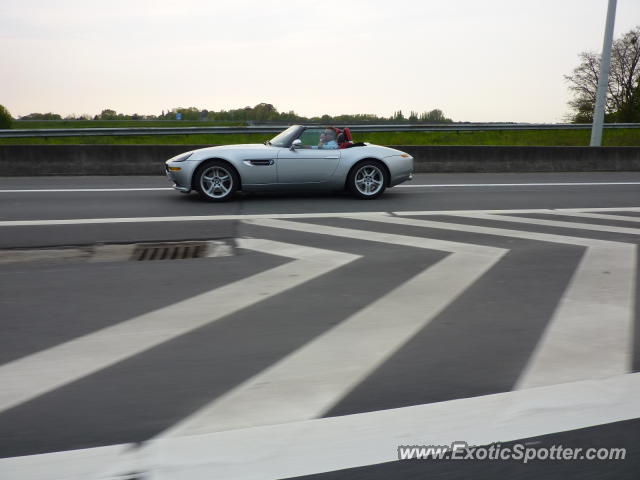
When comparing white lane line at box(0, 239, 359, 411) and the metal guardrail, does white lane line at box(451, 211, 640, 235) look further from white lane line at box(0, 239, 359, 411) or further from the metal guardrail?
the metal guardrail

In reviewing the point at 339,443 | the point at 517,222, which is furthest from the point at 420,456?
the point at 517,222

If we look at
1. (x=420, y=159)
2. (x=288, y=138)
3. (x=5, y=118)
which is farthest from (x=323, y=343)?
(x=5, y=118)

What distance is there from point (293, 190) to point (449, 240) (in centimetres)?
407

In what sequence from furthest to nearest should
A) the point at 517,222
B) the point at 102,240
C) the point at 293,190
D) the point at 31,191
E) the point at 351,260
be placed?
the point at 31,191
the point at 293,190
the point at 517,222
the point at 102,240
the point at 351,260

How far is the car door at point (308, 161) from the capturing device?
10.9 metres

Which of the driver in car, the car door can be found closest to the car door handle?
the car door

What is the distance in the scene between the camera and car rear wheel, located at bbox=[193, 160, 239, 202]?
1074 cm

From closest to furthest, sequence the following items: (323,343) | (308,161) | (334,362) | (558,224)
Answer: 1. (334,362)
2. (323,343)
3. (558,224)
4. (308,161)

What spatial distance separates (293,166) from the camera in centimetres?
1093

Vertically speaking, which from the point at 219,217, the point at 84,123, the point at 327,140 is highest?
the point at 84,123

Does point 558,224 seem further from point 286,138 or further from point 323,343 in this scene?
point 323,343

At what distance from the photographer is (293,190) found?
36.6ft

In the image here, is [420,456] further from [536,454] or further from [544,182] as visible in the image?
[544,182]

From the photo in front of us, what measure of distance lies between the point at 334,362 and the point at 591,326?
74.5 inches
